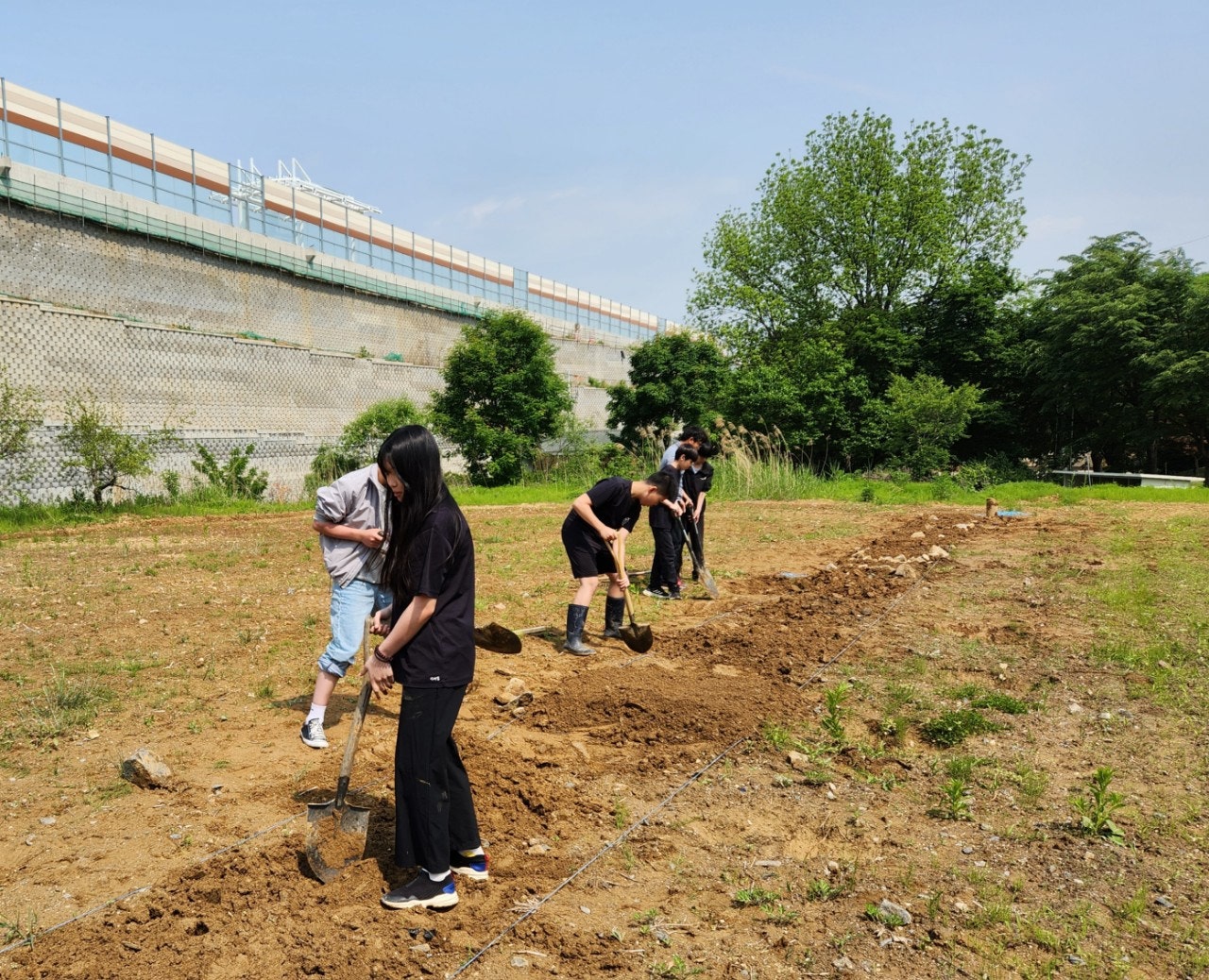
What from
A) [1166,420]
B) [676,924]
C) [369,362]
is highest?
[369,362]

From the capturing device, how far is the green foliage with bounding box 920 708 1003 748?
483 centimetres

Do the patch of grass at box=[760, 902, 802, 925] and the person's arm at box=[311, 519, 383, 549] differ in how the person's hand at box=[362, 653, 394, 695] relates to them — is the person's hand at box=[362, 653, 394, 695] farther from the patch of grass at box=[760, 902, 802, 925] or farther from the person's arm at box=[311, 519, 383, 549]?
the patch of grass at box=[760, 902, 802, 925]

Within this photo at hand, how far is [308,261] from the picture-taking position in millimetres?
34438

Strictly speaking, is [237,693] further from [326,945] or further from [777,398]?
[777,398]

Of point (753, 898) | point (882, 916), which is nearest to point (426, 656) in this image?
point (753, 898)

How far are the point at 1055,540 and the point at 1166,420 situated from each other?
13511 mm

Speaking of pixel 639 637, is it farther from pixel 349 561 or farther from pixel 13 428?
pixel 13 428

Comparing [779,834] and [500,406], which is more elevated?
[500,406]

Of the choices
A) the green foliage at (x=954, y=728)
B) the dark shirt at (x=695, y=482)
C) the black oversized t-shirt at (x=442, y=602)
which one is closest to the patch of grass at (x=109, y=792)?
the black oversized t-shirt at (x=442, y=602)

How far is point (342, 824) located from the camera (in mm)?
3557

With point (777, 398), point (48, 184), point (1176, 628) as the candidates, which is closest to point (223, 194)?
point (48, 184)

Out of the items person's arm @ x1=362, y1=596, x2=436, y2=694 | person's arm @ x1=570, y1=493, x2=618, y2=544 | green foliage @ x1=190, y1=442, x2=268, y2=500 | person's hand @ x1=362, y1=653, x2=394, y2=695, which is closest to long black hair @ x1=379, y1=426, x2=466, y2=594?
person's arm @ x1=362, y1=596, x2=436, y2=694

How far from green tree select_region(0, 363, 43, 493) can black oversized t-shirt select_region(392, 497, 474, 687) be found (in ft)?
52.1

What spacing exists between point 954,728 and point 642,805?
2055mm
